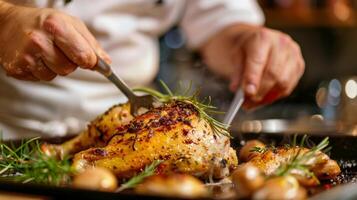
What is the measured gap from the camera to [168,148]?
4.22ft

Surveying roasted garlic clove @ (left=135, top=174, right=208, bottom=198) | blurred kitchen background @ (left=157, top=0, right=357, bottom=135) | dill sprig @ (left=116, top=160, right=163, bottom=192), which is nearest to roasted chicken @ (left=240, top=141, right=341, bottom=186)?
dill sprig @ (left=116, top=160, right=163, bottom=192)

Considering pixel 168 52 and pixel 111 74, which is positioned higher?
pixel 168 52

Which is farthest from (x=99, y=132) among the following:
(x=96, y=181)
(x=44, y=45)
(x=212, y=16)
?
(x=212, y=16)

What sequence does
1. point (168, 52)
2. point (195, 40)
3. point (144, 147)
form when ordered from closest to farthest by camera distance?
point (144, 147) < point (195, 40) < point (168, 52)

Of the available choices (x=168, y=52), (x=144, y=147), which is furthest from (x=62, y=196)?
(x=168, y=52)

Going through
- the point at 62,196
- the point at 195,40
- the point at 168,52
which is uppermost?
the point at 168,52

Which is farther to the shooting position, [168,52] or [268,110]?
[168,52]

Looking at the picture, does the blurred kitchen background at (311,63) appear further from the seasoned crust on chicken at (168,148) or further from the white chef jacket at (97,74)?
the seasoned crust on chicken at (168,148)

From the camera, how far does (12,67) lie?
1.41 m

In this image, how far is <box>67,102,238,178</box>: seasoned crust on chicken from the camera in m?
1.28

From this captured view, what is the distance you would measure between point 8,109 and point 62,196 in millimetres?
1293

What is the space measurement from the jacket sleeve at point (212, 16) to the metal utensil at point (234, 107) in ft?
1.74

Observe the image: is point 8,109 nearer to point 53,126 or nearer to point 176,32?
point 53,126

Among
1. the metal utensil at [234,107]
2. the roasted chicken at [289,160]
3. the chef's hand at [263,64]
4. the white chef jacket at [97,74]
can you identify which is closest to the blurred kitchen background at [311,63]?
the white chef jacket at [97,74]
